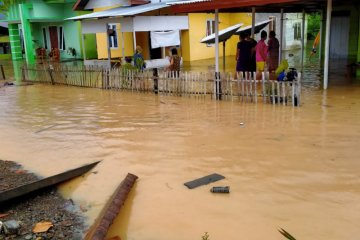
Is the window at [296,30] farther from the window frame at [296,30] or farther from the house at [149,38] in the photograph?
the house at [149,38]

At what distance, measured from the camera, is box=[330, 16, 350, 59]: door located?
1848cm

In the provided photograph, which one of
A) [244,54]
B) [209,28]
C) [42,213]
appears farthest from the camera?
[209,28]

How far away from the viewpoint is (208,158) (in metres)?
6.32

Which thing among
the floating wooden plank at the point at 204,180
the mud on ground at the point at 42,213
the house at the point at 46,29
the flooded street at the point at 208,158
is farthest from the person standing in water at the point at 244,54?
the house at the point at 46,29

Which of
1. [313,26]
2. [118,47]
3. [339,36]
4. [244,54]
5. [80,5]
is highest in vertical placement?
[80,5]

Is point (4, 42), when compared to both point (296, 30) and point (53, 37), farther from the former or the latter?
point (296, 30)

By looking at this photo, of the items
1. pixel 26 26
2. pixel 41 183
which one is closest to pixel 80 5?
pixel 26 26

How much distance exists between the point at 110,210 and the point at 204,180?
1.47 metres

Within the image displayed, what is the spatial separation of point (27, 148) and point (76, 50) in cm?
2031

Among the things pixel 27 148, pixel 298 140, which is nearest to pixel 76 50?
pixel 27 148

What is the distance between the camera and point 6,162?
663 centimetres

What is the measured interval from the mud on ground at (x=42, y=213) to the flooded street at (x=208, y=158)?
0.20 meters

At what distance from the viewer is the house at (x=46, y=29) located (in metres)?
24.5

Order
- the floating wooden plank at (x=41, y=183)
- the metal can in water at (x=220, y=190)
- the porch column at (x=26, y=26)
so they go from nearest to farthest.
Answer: the floating wooden plank at (x=41, y=183) → the metal can in water at (x=220, y=190) → the porch column at (x=26, y=26)
